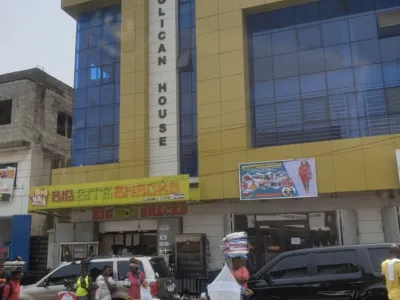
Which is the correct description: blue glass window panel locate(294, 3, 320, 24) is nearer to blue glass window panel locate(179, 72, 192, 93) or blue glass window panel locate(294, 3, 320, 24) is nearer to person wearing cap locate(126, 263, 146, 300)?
blue glass window panel locate(179, 72, 192, 93)

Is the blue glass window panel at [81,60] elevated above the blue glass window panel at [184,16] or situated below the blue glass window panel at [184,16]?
below

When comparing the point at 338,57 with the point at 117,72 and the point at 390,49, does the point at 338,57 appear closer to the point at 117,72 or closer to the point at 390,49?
the point at 390,49

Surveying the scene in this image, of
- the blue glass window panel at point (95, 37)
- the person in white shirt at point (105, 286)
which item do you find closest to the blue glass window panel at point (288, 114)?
the blue glass window panel at point (95, 37)

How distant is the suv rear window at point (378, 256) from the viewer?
9.09m

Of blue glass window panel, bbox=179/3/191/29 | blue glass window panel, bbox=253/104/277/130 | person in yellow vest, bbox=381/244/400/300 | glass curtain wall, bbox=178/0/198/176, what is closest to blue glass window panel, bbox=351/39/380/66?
blue glass window panel, bbox=253/104/277/130

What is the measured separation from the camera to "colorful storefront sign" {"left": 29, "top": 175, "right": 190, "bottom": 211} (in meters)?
18.5

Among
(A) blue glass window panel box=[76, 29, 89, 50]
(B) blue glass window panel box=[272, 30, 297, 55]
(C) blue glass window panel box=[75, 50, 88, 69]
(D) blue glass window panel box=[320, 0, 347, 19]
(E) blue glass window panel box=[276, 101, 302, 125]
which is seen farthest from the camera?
(A) blue glass window panel box=[76, 29, 89, 50]

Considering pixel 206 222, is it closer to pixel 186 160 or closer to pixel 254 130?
pixel 186 160

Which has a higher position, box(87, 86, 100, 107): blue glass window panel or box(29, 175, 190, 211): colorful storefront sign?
box(87, 86, 100, 107): blue glass window panel

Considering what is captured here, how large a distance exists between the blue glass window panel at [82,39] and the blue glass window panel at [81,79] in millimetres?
1411

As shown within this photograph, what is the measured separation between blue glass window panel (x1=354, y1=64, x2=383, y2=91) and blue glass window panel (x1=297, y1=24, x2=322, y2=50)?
7.17ft

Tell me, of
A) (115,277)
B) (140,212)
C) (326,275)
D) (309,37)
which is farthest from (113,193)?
(326,275)

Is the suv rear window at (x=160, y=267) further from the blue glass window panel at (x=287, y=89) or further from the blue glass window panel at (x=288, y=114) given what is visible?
the blue glass window panel at (x=287, y=89)

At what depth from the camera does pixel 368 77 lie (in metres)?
18.9
